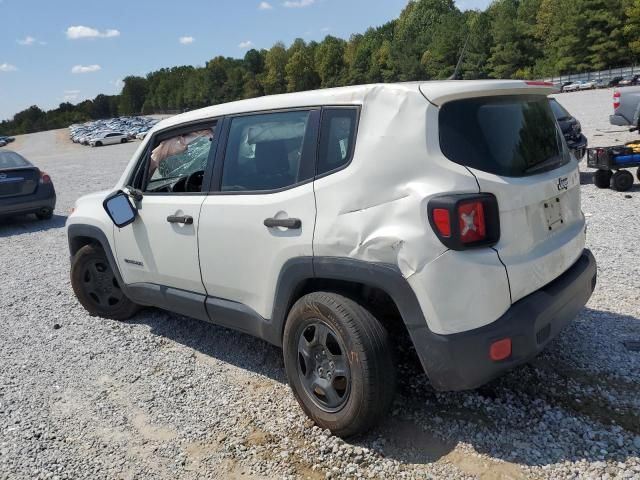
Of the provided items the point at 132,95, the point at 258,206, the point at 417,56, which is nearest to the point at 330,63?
the point at 417,56

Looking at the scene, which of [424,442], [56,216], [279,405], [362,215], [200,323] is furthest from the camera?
[56,216]

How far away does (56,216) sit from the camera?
1226 centimetres

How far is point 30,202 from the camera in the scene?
10656 millimetres

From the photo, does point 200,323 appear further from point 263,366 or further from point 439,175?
point 439,175

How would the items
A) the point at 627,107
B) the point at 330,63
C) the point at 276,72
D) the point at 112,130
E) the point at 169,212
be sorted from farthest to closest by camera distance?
1. the point at 276,72
2. the point at 330,63
3. the point at 112,130
4. the point at 627,107
5. the point at 169,212

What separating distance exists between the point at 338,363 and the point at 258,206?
1.04 meters

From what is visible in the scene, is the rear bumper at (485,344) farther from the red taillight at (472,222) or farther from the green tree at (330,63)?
the green tree at (330,63)

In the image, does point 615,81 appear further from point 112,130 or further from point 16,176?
point 16,176

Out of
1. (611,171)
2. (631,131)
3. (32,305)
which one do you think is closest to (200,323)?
(32,305)

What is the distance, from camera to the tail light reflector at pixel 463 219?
261 centimetres

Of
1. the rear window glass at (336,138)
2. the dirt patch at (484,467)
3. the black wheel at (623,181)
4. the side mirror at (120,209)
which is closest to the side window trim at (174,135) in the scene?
the side mirror at (120,209)

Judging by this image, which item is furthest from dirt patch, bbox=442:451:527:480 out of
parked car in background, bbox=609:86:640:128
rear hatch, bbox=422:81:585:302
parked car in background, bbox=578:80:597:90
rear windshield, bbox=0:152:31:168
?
parked car in background, bbox=578:80:597:90

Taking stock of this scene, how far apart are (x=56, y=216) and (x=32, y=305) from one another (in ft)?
22.7

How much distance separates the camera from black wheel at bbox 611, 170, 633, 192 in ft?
28.7
